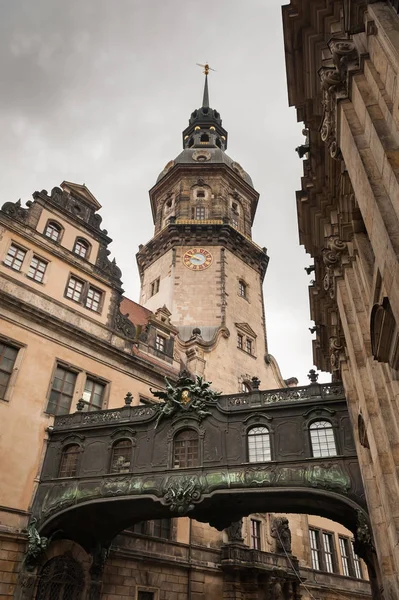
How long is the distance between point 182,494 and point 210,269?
21.6 meters

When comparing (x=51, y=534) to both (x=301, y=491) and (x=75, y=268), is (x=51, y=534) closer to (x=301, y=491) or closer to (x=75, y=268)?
(x=301, y=491)

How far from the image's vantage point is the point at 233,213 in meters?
39.0

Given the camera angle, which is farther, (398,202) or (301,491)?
(301,491)

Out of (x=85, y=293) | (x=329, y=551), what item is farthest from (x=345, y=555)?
(x=85, y=293)

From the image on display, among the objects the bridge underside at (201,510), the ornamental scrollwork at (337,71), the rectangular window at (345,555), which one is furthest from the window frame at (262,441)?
the rectangular window at (345,555)

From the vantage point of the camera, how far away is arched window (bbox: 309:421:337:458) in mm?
13430

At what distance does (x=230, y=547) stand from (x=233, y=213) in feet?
85.7

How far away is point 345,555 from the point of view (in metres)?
27.9

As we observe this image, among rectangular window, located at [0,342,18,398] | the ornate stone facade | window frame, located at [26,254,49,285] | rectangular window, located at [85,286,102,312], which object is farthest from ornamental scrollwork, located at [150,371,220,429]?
window frame, located at [26,254,49,285]

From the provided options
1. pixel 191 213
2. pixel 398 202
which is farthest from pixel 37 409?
pixel 191 213

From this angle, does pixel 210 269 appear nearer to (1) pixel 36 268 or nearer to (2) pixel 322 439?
(1) pixel 36 268

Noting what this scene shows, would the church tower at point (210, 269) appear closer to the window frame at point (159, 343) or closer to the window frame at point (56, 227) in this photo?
the window frame at point (159, 343)

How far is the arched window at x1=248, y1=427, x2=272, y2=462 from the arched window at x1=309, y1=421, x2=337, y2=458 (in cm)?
140

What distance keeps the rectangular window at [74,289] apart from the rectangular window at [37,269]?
139cm
